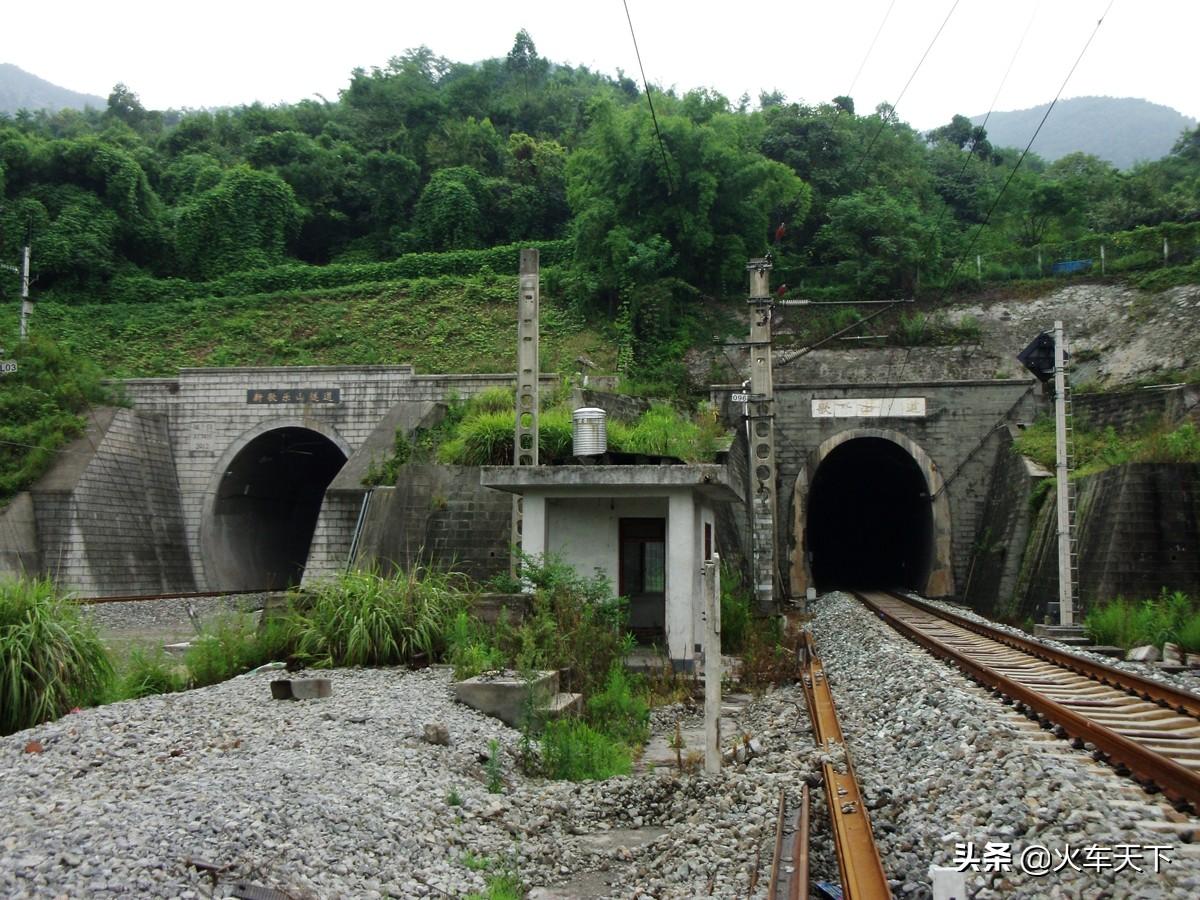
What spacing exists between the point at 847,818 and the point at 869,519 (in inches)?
1196

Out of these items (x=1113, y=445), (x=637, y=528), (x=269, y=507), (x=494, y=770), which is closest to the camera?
(x=494, y=770)

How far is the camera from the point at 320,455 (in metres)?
28.1

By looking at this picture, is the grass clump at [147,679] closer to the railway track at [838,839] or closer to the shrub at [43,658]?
the shrub at [43,658]

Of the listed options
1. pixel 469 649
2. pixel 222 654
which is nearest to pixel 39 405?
pixel 222 654

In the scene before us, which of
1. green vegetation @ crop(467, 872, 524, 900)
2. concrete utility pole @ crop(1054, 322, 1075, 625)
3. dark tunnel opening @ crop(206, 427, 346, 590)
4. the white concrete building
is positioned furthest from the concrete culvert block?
dark tunnel opening @ crop(206, 427, 346, 590)

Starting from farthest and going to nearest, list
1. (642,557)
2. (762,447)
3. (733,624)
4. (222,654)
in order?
(762,447) → (733,624) → (642,557) → (222,654)

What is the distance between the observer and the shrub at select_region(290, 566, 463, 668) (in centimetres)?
996

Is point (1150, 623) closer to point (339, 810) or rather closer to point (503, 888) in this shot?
point (503, 888)

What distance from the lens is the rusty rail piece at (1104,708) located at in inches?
189

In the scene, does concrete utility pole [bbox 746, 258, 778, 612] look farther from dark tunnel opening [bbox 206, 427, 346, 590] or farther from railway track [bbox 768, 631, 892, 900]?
dark tunnel opening [bbox 206, 427, 346, 590]

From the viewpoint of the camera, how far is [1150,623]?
12531mm

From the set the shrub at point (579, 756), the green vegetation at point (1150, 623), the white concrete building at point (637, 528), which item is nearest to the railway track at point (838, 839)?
the shrub at point (579, 756)

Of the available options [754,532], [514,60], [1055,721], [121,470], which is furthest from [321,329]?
[514,60]

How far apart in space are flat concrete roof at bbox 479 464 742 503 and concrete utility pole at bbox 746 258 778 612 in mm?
3836
